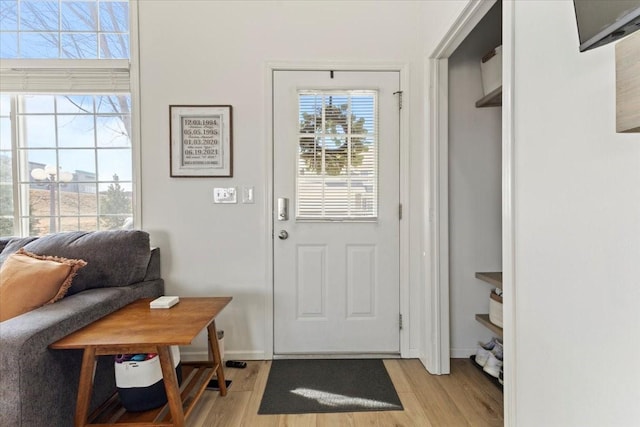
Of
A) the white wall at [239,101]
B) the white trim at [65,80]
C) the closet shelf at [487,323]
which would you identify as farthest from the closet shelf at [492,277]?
the white trim at [65,80]

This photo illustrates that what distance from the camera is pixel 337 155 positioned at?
2.19 m

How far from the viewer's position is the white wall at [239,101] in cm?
215

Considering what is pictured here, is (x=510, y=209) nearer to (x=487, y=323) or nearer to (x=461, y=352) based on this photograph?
(x=487, y=323)

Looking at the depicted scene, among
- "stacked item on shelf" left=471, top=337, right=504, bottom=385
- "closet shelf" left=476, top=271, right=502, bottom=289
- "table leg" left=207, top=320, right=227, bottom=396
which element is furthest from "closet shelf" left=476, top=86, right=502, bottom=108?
"table leg" left=207, top=320, right=227, bottom=396

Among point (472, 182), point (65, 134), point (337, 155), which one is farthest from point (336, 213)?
point (65, 134)

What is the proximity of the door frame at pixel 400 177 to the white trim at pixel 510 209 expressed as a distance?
973mm

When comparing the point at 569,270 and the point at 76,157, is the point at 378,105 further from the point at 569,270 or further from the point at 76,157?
the point at 76,157

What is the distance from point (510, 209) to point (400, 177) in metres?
1.04

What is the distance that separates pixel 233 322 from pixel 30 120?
201 centimetres

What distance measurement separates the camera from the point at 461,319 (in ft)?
7.26

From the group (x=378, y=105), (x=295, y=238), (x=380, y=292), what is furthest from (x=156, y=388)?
(x=378, y=105)

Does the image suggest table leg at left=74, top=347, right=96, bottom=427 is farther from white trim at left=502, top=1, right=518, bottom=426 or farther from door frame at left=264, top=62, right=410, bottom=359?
white trim at left=502, top=1, right=518, bottom=426

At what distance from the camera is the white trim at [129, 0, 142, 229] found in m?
2.13

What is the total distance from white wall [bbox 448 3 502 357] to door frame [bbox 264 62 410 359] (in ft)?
1.00
